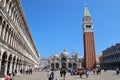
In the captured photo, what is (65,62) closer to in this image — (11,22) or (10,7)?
(11,22)

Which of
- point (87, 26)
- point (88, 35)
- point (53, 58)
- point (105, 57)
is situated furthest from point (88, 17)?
point (53, 58)

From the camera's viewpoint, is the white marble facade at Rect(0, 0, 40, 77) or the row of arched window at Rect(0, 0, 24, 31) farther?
the row of arched window at Rect(0, 0, 24, 31)

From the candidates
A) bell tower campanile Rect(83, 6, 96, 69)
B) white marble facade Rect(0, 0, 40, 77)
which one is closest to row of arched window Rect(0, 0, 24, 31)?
white marble facade Rect(0, 0, 40, 77)

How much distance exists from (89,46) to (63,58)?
3599cm

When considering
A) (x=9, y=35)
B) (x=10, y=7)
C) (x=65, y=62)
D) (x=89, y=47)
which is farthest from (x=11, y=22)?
(x=65, y=62)

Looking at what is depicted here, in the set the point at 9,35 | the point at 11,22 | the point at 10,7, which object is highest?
the point at 10,7

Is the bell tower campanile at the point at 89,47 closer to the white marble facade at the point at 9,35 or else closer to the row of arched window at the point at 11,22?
the white marble facade at the point at 9,35

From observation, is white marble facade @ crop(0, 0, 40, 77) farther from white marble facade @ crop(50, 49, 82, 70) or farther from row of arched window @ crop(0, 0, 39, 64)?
white marble facade @ crop(50, 49, 82, 70)

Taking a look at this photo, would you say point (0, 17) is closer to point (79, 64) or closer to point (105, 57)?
point (105, 57)

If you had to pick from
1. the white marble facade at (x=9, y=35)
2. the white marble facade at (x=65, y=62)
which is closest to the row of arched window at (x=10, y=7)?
the white marble facade at (x=9, y=35)

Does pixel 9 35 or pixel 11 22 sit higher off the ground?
pixel 11 22

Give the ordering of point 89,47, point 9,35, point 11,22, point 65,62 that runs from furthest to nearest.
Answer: point 65,62 < point 89,47 < point 11,22 < point 9,35

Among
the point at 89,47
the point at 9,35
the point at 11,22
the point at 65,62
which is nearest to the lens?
the point at 9,35

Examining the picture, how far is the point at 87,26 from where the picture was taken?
293 ft
